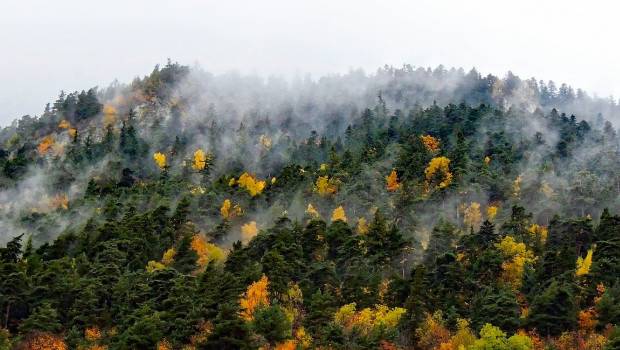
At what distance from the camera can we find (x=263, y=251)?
90.0 metres

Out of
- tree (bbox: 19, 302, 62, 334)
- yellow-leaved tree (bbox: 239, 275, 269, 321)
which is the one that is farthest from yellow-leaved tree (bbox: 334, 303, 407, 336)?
tree (bbox: 19, 302, 62, 334)

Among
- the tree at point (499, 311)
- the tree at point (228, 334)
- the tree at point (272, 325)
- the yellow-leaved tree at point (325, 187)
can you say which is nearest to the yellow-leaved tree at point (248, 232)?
the yellow-leaved tree at point (325, 187)

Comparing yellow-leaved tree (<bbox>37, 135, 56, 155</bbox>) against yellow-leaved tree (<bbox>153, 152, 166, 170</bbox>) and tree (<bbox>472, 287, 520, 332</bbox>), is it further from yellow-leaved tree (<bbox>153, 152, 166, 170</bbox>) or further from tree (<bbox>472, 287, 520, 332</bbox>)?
tree (<bbox>472, 287, 520, 332</bbox>)

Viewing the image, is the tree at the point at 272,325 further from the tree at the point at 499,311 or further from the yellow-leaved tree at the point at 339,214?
the yellow-leaved tree at the point at 339,214

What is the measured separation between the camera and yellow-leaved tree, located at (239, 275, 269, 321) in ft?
237

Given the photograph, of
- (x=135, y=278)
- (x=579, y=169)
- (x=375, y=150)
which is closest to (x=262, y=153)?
(x=375, y=150)

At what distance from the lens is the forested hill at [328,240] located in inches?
2689

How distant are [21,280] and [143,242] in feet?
72.4

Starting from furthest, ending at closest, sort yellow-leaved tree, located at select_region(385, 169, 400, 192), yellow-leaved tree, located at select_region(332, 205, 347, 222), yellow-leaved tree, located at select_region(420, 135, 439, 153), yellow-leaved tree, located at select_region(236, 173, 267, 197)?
yellow-leaved tree, located at select_region(420, 135, 439, 153) → yellow-leaved tree, located at select_region(236, 173, 267, 197) → yellow-leaved tree, located at select_region(385, 169, 400, 192) → yellow-leaved tree, located at select_region(332, 205, 347, 222)

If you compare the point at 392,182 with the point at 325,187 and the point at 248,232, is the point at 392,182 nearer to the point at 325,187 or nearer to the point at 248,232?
the point at 325,187

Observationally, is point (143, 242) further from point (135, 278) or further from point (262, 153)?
point (262, 153)

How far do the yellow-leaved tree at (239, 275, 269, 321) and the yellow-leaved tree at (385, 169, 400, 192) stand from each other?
4861 cm

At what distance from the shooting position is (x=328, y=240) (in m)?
91.7

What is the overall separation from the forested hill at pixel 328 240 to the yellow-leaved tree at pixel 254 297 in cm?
35
